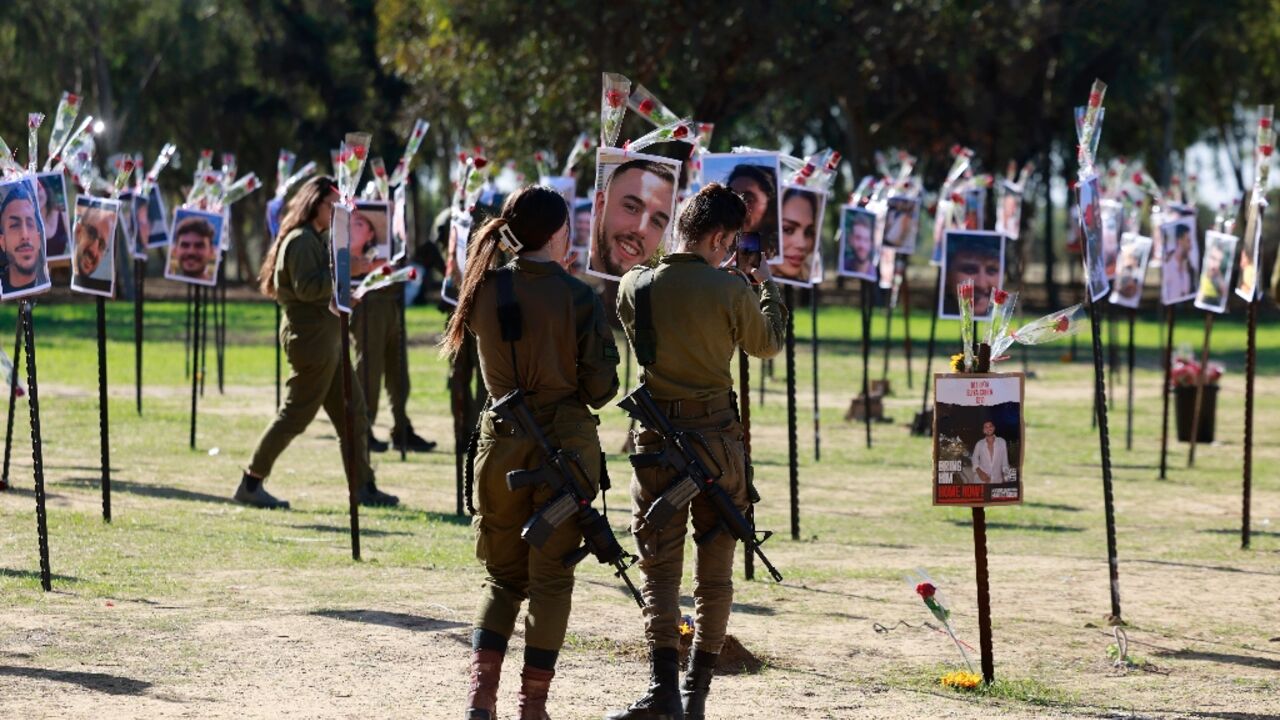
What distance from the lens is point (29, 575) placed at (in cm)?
945

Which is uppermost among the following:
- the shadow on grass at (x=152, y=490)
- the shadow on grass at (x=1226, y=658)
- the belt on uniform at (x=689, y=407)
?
the belt on uniform at (x=689, y=407)

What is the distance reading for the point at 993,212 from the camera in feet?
133

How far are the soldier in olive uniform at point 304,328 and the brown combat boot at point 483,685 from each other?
515cm

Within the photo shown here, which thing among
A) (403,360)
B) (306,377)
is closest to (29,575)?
(306,377)

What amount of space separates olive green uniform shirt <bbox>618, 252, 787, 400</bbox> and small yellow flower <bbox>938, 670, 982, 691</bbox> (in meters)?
1.70

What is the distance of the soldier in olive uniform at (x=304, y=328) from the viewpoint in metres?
11.5

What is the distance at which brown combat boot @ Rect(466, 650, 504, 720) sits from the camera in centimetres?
631

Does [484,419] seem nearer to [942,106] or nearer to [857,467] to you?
[857,467]

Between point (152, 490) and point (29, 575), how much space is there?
3.65 m

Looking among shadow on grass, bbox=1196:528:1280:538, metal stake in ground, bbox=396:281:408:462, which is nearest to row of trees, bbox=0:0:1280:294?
metal stake in ground, bbox=396:281:408:462

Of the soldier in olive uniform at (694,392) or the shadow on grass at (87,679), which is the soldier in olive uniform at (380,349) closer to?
the shadow on grass at (87,679)

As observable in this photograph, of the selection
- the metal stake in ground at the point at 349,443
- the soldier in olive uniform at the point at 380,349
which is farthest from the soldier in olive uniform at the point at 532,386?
the soldier in olive uniform at the point at 380,349

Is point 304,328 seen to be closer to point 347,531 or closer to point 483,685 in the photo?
point 347,531

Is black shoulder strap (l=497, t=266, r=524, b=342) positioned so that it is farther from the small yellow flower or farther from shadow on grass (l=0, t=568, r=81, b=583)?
shadow on grass (l=0, t=568, r=81, b=583)
